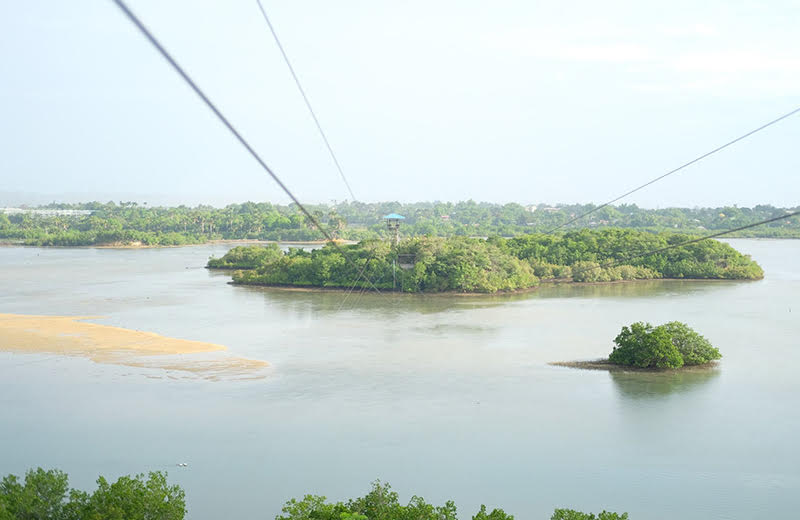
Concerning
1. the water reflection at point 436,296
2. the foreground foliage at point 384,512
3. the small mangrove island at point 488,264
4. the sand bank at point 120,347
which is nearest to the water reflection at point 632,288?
the water reflection at point 436,296

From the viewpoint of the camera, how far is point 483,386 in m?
16.1

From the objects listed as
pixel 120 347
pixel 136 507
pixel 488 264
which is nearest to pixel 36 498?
pixel 136 507

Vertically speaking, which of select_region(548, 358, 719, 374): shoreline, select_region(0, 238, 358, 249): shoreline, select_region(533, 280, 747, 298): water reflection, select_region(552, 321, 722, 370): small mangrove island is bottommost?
select_region(548, 358, 719, 374): shoreline

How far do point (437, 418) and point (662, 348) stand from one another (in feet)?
19.5

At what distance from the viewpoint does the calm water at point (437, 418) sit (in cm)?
1093

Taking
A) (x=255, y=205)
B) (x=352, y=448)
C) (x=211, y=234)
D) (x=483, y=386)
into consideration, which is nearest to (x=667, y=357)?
(x=483, y=386)

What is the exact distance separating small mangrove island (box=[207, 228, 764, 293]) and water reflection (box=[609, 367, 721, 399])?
1242 centimetres

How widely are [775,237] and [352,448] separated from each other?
69341 mm

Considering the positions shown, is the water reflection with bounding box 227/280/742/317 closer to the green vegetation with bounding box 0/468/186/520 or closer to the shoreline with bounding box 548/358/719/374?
the shoreline with bounding box 548/358/719/374

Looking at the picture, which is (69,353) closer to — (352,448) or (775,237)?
(352,448)

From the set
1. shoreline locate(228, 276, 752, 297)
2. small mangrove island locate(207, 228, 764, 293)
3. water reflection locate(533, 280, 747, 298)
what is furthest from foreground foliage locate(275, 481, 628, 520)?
water reflection locate(533, 280, 747, 298)

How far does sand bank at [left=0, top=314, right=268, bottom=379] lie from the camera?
18.2 meters

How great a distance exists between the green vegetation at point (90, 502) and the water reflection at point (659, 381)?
1002cm

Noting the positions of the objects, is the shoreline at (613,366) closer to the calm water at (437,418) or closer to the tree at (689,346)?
the tree at (689,346)
